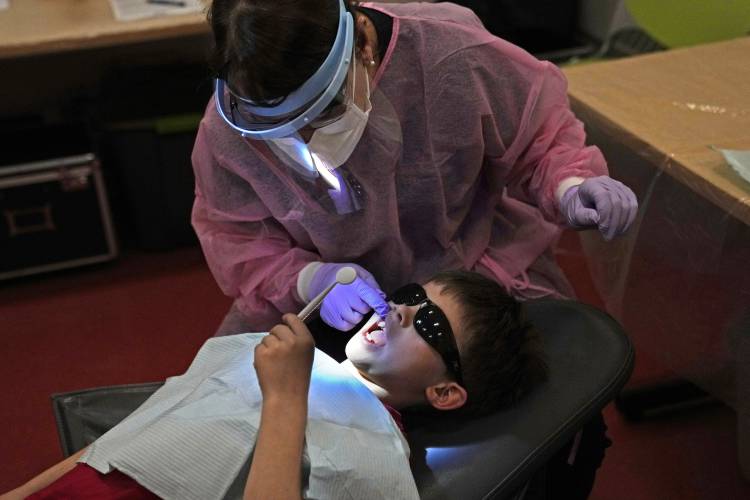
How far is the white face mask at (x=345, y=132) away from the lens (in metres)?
1.25

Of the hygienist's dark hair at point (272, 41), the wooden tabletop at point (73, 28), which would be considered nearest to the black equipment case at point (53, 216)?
the wooden tabletop at point (73, 28)

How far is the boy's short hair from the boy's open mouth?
116 mm

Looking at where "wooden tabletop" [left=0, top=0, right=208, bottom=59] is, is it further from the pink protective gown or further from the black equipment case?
the pink protective gown

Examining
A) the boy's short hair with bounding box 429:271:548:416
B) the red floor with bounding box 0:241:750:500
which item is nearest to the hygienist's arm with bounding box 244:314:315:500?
the boy's short hair with bounding box 429:271:548:416

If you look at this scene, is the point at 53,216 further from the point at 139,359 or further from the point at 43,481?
the point at 43,481

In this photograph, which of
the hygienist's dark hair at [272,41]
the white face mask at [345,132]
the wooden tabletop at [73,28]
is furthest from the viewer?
the wooden tabletop at [73,28]

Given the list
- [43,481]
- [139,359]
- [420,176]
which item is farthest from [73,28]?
[43,481]

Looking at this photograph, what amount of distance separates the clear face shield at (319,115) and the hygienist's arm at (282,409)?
254mm

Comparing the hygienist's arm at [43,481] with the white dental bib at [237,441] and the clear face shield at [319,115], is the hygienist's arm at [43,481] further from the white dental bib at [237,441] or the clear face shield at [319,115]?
the clear face shield at [319,115]

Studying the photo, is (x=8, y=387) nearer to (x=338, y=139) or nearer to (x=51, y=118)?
(x=51, y=118)

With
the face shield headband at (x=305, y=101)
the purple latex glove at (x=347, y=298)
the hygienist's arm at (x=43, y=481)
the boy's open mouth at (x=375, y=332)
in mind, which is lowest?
the hygienist's arm at (x=43, y=481)

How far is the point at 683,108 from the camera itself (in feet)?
5.43

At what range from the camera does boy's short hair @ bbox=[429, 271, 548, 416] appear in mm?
1282

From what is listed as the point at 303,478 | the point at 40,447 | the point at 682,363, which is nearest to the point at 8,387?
the point at 40,447
